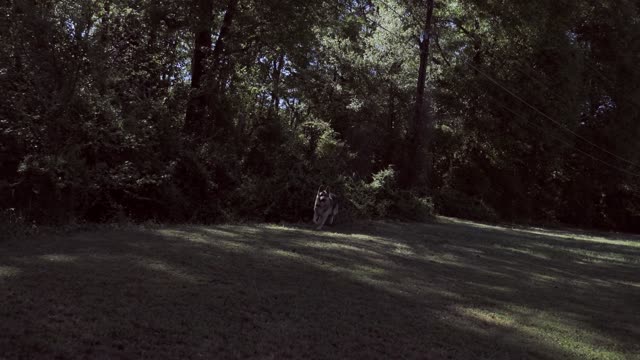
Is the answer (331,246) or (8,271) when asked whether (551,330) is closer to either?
(331,246)

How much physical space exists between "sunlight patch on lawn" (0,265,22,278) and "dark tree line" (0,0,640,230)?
238 inches

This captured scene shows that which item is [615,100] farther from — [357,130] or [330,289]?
[330,289]

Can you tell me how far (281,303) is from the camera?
783 cm

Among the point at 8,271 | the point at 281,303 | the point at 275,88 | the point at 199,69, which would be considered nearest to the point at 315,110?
the point at 275,88

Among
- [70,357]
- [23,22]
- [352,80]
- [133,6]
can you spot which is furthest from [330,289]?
[352,80]

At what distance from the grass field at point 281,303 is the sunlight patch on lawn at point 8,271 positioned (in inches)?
0.5

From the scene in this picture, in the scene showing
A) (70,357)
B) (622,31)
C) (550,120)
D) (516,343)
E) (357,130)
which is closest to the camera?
(70,357)

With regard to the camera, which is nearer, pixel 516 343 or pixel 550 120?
pixel 516 343

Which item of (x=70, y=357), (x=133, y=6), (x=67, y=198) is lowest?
(x=70, y=357)

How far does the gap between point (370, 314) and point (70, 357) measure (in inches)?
155

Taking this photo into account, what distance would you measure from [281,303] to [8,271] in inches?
145

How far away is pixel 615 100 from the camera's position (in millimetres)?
41625

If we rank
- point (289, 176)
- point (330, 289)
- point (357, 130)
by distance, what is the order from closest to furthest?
point (330, 289) → point (289, 176) → point (357, 130)

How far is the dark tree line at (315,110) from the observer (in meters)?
14.6
